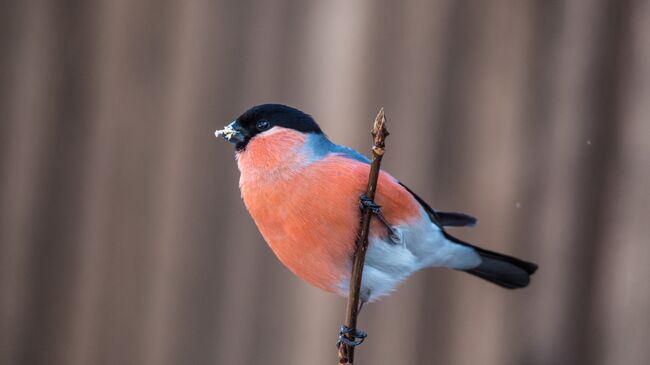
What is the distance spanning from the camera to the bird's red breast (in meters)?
1.45

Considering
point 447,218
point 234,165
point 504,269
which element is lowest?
point 504,269

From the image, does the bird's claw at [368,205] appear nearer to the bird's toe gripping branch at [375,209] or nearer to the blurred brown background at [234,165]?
the bird's toe gripping branch at [375,209]

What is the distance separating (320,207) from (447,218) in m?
0.51

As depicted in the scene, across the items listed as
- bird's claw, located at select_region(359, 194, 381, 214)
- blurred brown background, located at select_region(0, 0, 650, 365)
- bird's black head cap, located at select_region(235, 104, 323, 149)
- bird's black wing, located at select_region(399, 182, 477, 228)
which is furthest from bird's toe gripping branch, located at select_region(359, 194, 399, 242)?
blurred brown background, located at select_region(0, 0, 650, 365)

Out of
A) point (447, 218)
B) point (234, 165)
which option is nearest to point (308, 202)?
point (447, 218)

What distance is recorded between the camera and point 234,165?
2.68 m

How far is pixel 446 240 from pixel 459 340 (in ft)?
2.20

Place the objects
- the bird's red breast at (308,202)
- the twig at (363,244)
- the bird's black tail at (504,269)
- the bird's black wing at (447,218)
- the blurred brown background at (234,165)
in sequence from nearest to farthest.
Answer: the twig at (363,244) → the bird's red breast at (308,202) → the bird's black wing at (447,218) → the bird's black tail at (504,269) → the blurred brown background at (234,165)

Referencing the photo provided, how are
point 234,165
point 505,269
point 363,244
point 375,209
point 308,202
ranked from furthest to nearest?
→ 1. point 234,165
2. point 505,269
3. point 308,202
4. point 375,209
5. point 363,244

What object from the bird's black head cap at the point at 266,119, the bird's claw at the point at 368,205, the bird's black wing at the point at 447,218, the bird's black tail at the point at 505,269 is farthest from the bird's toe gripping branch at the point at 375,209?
the bird's black tail at the point at 505,269

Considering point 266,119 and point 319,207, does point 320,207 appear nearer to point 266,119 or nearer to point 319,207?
point 319,207

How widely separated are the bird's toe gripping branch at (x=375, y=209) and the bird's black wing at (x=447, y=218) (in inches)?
7.8

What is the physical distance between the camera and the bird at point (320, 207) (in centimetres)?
146

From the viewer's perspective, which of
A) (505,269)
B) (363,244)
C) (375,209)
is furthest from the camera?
(505,269)
